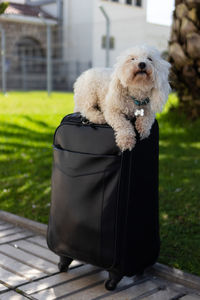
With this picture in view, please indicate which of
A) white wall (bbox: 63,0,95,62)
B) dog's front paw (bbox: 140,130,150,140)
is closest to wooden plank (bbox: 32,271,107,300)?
dog's front paw (bbox: 140,130,150,140)

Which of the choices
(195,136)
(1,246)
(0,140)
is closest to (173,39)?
(195,136)

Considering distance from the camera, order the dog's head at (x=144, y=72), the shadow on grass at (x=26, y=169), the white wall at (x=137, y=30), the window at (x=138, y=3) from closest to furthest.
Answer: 1. the dog's head at (x=144, y=72)
2. the shadow on grass at (x=26, y=169)
3. the white wall at (x=137, y=30)
4. the window at (x=138, y=3)

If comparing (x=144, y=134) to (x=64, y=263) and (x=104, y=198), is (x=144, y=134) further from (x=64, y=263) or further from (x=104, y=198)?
(x=64, y=263)

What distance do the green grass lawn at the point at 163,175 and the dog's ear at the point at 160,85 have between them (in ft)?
3.61

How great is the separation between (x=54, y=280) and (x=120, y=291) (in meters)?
0.39

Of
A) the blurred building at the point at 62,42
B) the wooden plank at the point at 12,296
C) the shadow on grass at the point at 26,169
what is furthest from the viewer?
the blurred building at the point at 62,42

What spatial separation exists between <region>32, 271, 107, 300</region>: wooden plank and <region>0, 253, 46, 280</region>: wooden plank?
0.19 metres

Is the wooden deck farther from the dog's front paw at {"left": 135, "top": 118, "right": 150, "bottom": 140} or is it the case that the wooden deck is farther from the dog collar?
the dog collar

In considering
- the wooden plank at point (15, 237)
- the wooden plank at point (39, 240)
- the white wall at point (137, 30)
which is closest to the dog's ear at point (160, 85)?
the wooden plank at point (39, 240)

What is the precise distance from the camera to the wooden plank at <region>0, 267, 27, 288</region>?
2535 millimetres

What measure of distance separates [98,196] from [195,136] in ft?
13.4

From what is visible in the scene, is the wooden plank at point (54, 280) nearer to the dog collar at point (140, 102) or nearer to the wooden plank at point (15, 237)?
the wooden plank at point (15, 237)

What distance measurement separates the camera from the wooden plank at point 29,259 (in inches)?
107

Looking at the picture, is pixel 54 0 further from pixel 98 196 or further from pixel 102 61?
pixel 98 196
